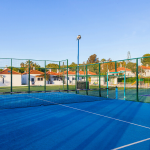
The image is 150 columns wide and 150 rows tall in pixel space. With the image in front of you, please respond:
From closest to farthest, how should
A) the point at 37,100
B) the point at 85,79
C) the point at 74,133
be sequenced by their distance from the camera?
the point at 74,133
the point at 37,100
the point at 85,79

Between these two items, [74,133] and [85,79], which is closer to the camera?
[74,133]

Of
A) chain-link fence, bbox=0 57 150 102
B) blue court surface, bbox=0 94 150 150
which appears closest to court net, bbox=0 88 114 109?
chain-link fence, bbox=0 57 150 102

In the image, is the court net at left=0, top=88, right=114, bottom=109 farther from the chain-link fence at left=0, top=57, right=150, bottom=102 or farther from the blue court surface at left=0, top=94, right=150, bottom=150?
the blue court surface at left=0, top=94, right=150, bottom=150

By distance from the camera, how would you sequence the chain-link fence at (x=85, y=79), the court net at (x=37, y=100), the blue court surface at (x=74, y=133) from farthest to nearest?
1. the chain-link fence at (x=85, y=79)
2. the court net at (x=37, y=100)
3. the blue court surface at (x=74, y=133)

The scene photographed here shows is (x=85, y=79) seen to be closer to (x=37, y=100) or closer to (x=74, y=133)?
(x=37, y=100)

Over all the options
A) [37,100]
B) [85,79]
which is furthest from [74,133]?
[85,79]

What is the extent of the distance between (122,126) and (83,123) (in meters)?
1.40

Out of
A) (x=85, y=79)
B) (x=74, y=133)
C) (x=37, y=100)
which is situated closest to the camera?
(x=74, y=133)

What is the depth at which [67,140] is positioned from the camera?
15.7 ft

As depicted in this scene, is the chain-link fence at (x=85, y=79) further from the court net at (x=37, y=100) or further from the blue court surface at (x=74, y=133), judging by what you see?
the blue court surface at (x=74, y=133)

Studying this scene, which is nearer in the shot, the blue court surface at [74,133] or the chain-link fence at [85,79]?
the blue court surface at [74,133]

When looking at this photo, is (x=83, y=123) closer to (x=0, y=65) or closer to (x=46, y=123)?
(x=46, y=123)

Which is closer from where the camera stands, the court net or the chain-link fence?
the court net

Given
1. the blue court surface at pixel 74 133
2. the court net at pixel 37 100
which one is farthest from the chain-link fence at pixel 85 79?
the blue court surface at pixel 74 133
